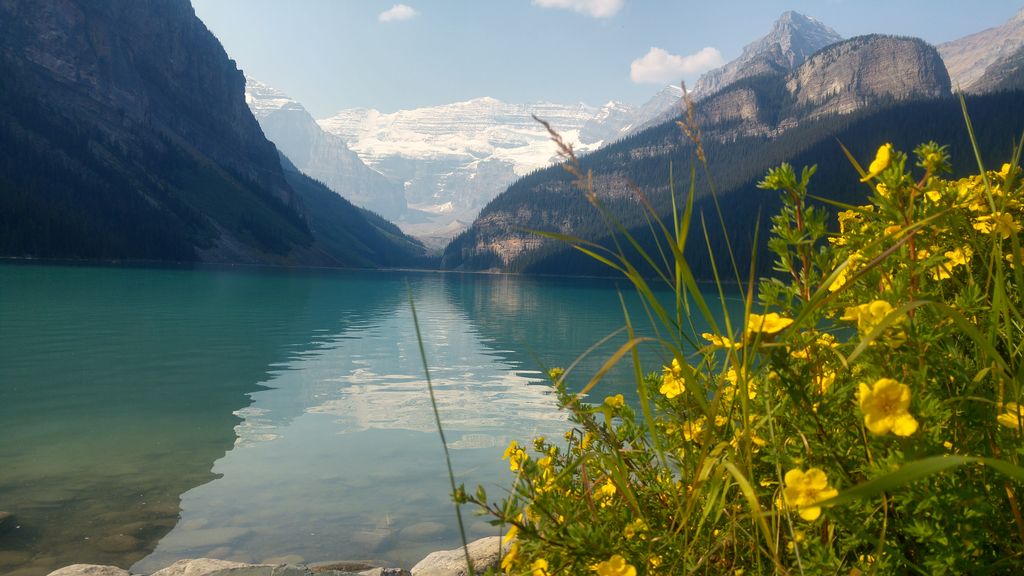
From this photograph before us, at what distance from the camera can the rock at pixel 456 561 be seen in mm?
5184

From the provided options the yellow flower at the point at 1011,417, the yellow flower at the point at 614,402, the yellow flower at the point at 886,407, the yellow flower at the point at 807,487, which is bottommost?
the yellow flower at the point at 614,402

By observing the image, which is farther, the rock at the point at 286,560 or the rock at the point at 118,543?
the rock at the point at 118,543

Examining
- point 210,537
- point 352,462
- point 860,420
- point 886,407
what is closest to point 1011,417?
point 860,420

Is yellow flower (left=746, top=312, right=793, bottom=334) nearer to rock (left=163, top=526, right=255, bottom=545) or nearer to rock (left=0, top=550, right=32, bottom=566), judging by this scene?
rock (left=163, top=526, right=255, bottom=545)

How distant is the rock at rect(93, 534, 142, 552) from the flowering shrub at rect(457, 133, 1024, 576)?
246 inches

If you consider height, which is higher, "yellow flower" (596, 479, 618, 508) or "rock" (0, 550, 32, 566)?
"yellow flower" (596, 479, 618, 508)

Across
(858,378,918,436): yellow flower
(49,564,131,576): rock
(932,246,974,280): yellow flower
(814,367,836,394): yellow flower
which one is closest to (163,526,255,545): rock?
(49,564,131,576): rock

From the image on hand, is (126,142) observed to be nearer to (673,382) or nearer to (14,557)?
(14,557)

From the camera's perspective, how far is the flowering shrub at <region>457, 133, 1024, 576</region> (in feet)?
3.94

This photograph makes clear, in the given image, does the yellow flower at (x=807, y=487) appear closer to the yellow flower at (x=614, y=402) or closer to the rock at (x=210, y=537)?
the yellow flower at (x=614, y=402)

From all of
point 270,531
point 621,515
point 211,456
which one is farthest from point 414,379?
point 621,515

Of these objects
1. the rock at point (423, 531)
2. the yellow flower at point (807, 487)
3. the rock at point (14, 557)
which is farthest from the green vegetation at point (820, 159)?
the yellow flower at point (807, 487)

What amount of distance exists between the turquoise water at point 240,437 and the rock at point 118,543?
0.7 inches

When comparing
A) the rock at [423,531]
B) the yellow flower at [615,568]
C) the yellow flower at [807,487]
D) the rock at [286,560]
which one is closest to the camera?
the yellow flower at [807,487]
